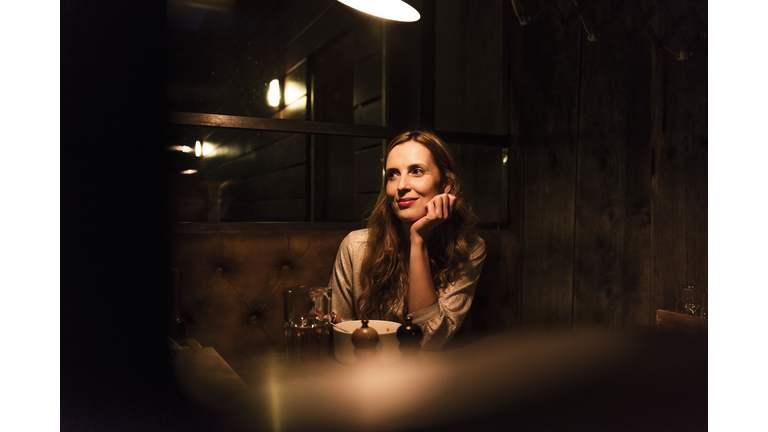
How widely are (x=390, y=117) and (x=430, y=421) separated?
155 cm

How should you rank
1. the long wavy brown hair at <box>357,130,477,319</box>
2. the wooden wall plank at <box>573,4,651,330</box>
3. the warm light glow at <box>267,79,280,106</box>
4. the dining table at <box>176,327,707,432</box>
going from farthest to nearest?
1. the warm light glow at <box>267,79,280,106</box>
2. the wooden wall plank at <box>573,4,651,330</box>
3. the long wavy brown hair at <box>357,130,477,319</box>
4. the dining table at <box>176,327,707,432</box>

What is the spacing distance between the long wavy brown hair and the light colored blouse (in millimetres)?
22

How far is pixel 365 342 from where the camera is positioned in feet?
2.56

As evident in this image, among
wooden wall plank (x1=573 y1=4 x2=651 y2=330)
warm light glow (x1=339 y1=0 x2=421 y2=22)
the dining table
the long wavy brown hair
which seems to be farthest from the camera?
wooden wall plank (x1=573 y1=4 x2=651 y2=330)

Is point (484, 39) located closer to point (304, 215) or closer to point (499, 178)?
point (499, 178)

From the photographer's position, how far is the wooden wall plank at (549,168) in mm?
1782

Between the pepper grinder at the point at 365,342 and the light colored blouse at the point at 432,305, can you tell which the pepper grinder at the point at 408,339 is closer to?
the pepper grinder at the point at 365,342

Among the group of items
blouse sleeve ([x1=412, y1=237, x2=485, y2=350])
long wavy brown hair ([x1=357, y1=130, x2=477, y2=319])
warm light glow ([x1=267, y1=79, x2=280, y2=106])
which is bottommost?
blouse sleeve ([x1=412, y1=237, x2=485, y2=350])

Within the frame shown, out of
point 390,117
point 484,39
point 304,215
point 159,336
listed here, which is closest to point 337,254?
point 304,215

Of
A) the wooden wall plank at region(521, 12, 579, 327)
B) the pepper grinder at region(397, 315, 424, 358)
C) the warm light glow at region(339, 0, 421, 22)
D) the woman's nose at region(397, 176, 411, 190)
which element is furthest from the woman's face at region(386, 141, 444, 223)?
the wooden wall plank at region(521, 12, 579, 327)

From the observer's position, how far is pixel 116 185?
1.92 feet

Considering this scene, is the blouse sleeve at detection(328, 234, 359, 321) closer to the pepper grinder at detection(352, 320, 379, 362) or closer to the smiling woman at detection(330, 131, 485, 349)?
the smiling woman at detection(330, 131, 485, 349)

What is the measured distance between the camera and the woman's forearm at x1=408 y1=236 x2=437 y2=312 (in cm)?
126

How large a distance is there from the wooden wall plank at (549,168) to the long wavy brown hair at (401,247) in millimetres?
462
